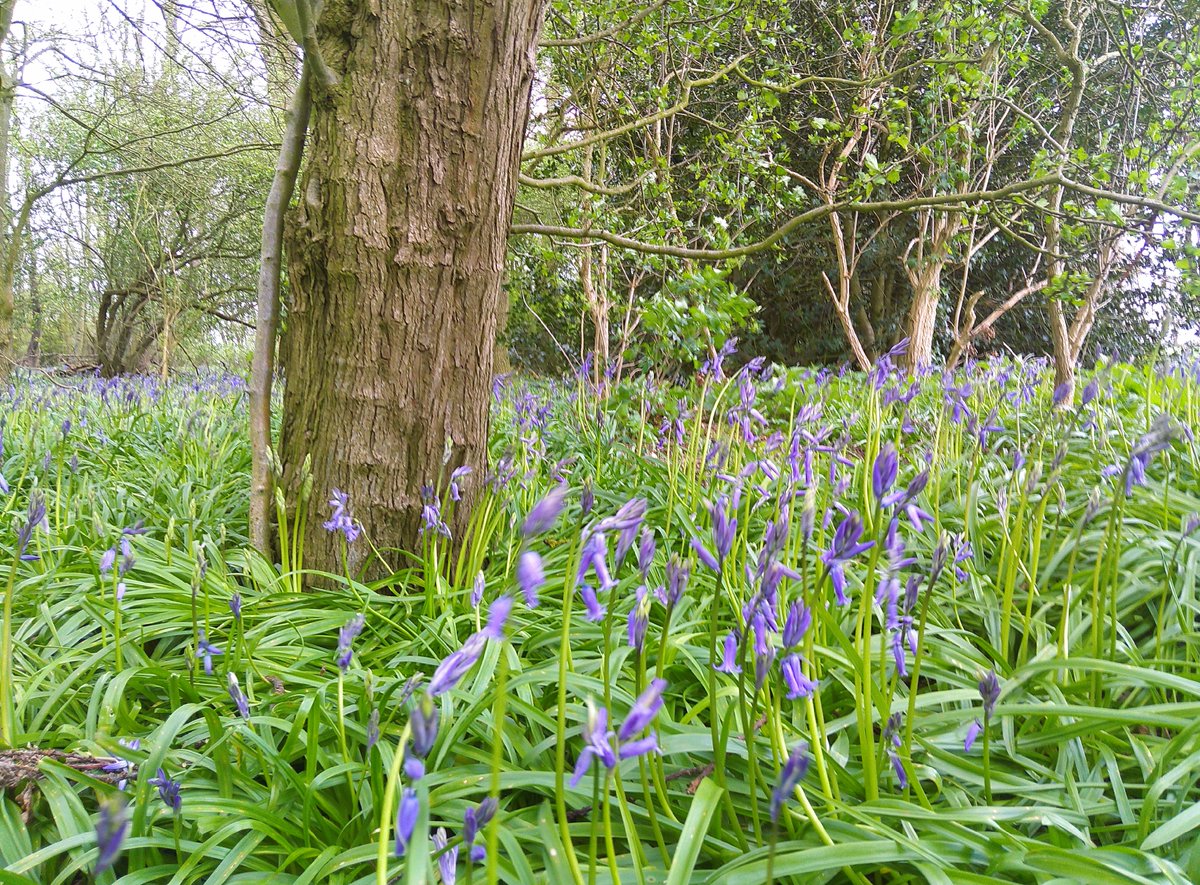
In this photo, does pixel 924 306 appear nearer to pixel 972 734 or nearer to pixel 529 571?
pixel 972 734

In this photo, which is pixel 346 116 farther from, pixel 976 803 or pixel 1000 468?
pixel 1000 468

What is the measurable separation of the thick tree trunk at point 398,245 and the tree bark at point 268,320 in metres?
0.11

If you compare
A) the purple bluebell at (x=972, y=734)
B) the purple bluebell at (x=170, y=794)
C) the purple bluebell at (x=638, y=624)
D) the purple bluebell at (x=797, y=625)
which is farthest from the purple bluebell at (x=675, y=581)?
the purple bluebell at (x=170, y=794)

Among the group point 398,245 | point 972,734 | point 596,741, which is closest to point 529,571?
point 596,741

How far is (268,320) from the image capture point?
2645 mm

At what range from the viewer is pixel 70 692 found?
1673 millimetres

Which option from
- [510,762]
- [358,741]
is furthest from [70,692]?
[510,762]

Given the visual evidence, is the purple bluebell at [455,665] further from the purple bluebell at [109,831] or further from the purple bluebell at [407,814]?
the purple bluebell at [109,831]

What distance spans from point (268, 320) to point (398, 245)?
65 centimetres

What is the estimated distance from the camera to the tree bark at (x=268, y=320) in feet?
8.27

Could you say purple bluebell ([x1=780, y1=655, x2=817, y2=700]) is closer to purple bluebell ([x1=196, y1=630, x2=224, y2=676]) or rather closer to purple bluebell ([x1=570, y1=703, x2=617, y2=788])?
purple bluebell ([x1=570, y1=703, x2=617, y2=788])

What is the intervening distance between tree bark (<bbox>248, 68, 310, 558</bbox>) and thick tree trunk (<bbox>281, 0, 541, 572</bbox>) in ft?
0.36

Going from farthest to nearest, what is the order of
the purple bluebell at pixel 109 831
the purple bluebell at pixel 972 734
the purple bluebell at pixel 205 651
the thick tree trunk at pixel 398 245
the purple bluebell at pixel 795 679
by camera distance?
the thick tree trunk at pixel 398 245
the purple bluebell at pixel 205 651
the purple bluebell at pixel 972 734
the purple bluebell at pixel 795 679
the purple bluebell at pixel 109 831

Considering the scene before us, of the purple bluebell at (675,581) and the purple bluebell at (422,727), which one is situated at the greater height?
the purple bluebell at (675,581)
